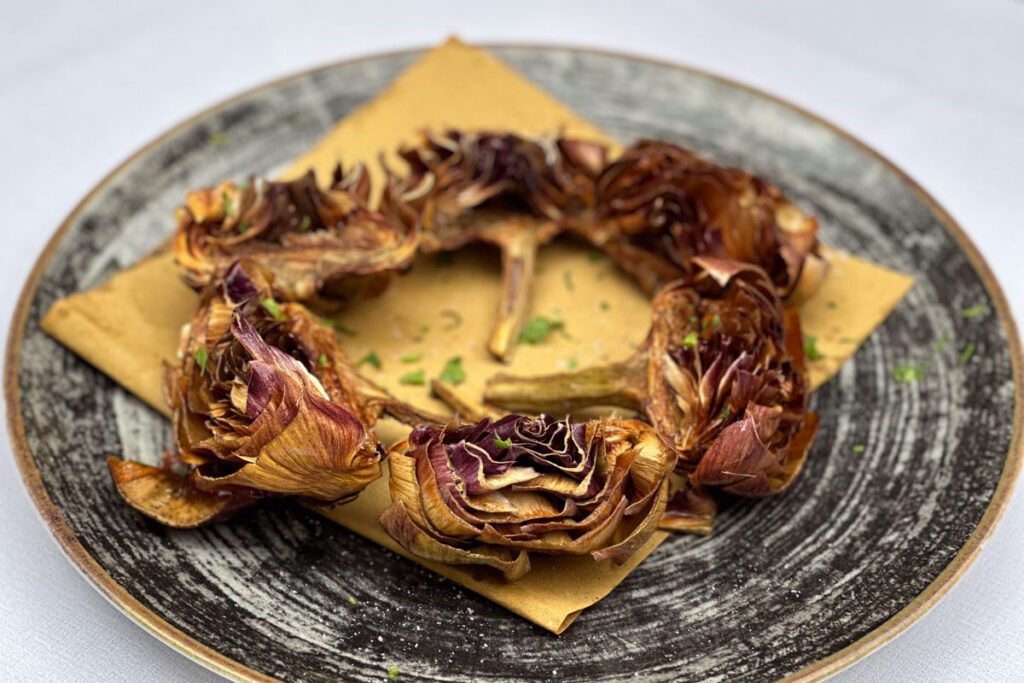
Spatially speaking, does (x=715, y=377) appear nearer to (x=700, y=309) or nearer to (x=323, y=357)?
(x=700, y=309)

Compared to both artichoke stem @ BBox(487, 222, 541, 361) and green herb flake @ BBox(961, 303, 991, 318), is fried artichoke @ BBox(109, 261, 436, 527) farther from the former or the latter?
green herb flake @ BBox(961, 303, 991, 318)

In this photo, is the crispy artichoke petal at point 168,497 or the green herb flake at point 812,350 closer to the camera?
the crispy artichoke petal at point 168,497

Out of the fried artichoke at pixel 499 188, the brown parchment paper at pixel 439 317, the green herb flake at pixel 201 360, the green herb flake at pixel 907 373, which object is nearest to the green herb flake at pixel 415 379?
the brown parchment paper at pixel 439 317

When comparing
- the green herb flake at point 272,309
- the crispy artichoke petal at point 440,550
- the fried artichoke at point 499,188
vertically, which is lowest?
the crispy artichoke petal at point 440,550

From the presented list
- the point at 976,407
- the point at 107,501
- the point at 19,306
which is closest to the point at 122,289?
the point at 19,306

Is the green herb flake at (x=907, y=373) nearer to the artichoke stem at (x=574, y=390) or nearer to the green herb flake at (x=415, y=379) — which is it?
the artichoke stem at (x=574, y=390)

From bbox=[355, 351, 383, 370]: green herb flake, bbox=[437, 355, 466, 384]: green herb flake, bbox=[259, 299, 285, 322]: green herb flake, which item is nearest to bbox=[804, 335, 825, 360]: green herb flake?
bbox=[437, 355, 466, 384]: green herb flake

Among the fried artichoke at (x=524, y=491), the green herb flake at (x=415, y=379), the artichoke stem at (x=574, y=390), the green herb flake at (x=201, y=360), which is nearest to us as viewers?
the fried artichoke at (x=524, y=491)
